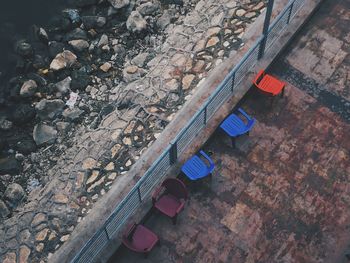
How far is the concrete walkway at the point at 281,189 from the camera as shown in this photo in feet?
34.7

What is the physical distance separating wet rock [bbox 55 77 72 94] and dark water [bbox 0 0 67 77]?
2.61 meters

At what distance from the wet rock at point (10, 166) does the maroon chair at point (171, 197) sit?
6.05m

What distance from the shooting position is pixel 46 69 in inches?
680

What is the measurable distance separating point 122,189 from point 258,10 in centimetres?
750

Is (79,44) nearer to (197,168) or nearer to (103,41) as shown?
(103,41)

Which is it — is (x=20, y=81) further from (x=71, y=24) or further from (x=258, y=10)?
(x=258, y=10)

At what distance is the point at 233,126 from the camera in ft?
38.0

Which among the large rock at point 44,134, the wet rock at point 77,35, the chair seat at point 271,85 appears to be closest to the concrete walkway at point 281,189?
the chair seat at point 271,85

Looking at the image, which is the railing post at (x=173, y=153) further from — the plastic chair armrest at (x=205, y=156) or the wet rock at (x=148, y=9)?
the wet rock at (x=148, y=9)

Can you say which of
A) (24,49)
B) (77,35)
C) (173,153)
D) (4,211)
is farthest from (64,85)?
(173,153)

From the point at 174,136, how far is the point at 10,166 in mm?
5843

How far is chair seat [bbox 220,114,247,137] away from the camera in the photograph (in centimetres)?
1148

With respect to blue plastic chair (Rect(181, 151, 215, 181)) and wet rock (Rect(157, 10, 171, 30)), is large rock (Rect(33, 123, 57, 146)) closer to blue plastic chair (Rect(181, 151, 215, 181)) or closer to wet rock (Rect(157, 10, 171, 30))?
wet rock (Rect(157, 10, 171, 30))

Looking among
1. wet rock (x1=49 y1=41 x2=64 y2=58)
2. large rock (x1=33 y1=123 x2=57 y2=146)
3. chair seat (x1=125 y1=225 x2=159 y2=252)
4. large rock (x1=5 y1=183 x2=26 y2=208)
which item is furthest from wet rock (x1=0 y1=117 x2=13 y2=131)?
chair seat (x1=125 y1=225 x2=159 y2=252)
